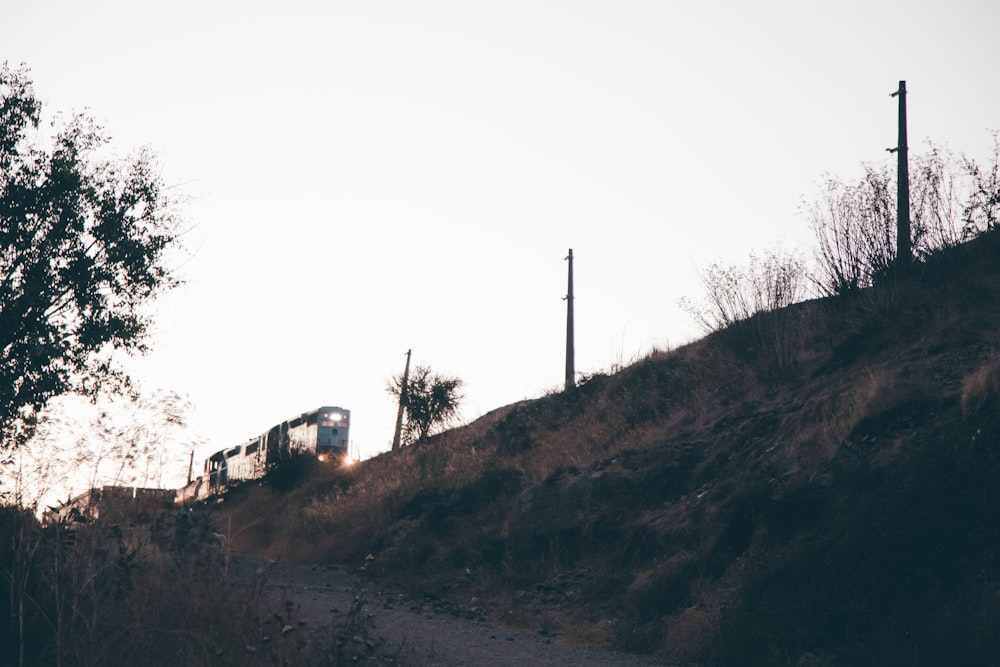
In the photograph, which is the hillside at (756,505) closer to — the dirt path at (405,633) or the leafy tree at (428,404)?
the dirt path at (405,633)

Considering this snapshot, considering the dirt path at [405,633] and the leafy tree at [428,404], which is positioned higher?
the leafy tree at [428,404]

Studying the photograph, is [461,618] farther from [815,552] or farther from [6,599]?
[6,599]

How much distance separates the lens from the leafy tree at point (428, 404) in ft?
133

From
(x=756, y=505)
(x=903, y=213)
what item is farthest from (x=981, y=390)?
(x=903, y=213)

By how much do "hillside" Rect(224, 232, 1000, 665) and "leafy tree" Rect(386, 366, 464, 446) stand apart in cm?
1379

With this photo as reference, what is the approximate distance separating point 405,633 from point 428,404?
30.4m

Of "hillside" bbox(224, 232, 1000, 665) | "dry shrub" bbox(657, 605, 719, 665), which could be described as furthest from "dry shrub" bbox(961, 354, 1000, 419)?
"dry shrub" bbox(657, 605, 719, 665)

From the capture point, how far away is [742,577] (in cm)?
1155

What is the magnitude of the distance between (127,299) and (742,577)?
16420mm

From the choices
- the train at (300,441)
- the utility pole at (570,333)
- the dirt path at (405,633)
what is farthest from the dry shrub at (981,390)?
the train at (300,441)

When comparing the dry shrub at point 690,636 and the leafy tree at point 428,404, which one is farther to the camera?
the leafy tree at point 428,404

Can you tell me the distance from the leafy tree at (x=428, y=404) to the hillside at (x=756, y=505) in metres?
13.8

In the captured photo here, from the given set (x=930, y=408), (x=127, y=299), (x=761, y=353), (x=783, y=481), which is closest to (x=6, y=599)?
(x=783, y=481)

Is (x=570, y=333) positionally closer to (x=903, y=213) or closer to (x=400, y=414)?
(x=400, y=414)
